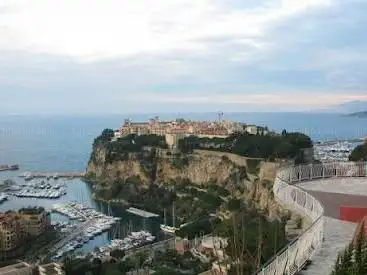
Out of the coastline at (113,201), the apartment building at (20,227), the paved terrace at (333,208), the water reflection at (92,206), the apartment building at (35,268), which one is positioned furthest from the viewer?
the coastline at (113,201)

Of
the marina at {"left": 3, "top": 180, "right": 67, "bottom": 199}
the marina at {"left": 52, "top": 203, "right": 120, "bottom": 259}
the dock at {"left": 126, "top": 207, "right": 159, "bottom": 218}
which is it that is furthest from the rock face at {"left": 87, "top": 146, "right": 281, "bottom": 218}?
the marina at {"left": 52, "top": 203, "right": 120, "bottom": 259}

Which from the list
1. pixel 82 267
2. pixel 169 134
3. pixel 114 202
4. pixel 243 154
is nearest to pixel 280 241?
pixel 82 267

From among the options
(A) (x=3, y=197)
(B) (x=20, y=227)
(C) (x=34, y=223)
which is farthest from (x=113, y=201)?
(B) (x=20, y=227)

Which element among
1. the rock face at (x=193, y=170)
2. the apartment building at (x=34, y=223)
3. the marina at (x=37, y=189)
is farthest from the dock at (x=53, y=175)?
the apartment building at (x=34, y=223)

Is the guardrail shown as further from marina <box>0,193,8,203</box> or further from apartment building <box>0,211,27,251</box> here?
marina <box>0,193,8,203</box>

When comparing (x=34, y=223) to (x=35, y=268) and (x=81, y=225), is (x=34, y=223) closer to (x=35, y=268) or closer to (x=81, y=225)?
(x=81, y=225)

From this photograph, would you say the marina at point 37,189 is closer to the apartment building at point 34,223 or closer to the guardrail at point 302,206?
the apartment building at point 34,223
